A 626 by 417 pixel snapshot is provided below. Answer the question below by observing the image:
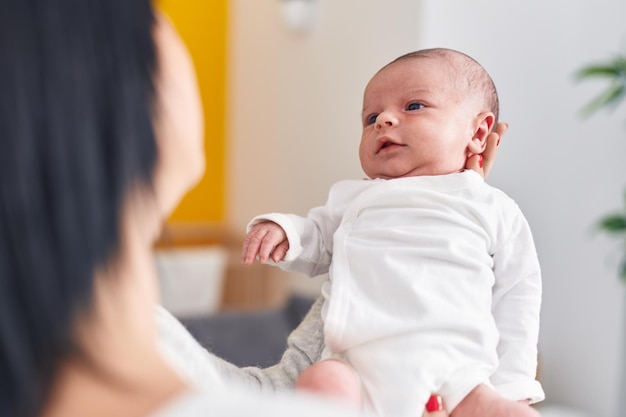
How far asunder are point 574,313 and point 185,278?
4.35 ft

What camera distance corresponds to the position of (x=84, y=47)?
344 mm

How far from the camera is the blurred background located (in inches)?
28.2

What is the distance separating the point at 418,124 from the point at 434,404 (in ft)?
0.65

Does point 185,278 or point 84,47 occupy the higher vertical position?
point 84,47

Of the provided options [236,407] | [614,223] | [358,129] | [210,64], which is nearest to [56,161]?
[236,407]

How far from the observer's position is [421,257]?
0.52m

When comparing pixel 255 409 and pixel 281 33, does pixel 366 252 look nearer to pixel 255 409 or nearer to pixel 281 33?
pixel 255 409

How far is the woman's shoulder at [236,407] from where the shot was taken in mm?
361

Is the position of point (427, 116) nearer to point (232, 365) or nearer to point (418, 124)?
point (418, 124)

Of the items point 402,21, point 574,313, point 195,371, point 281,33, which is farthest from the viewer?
point 281,33

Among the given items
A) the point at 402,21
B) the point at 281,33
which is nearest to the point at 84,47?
the point at 402,21

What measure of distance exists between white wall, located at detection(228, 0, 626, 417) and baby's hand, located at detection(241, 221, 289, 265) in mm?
160

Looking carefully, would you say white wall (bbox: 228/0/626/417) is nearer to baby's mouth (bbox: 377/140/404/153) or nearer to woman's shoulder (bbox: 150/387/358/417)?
baby's mouth (bbox: 377/140/404/153)

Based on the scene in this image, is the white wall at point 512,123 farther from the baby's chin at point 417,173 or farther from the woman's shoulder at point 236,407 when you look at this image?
the woman's shoulder at point 236,407
